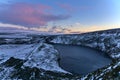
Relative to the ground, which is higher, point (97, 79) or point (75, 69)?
point (97, 79)

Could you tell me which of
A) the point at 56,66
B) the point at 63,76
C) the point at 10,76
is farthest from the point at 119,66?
the point at 56,66

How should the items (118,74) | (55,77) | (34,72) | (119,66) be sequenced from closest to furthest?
(118,74), (119,66), (55,77), (34,72)

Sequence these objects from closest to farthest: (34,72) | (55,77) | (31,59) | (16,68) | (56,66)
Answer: (55,77)
(34,72)
(16,68)
(56,66)
(31,59)

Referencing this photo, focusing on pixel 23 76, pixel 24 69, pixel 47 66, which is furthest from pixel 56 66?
pixel 23 76

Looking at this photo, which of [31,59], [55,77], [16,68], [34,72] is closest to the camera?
[55,77]

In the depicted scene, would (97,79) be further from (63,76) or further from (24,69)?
(24,69)

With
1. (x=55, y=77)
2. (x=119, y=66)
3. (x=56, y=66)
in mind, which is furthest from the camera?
(x=56, y=66)

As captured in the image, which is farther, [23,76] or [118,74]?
[23,76]

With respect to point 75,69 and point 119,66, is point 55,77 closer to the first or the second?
point 75,69

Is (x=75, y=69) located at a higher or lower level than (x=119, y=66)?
lower
